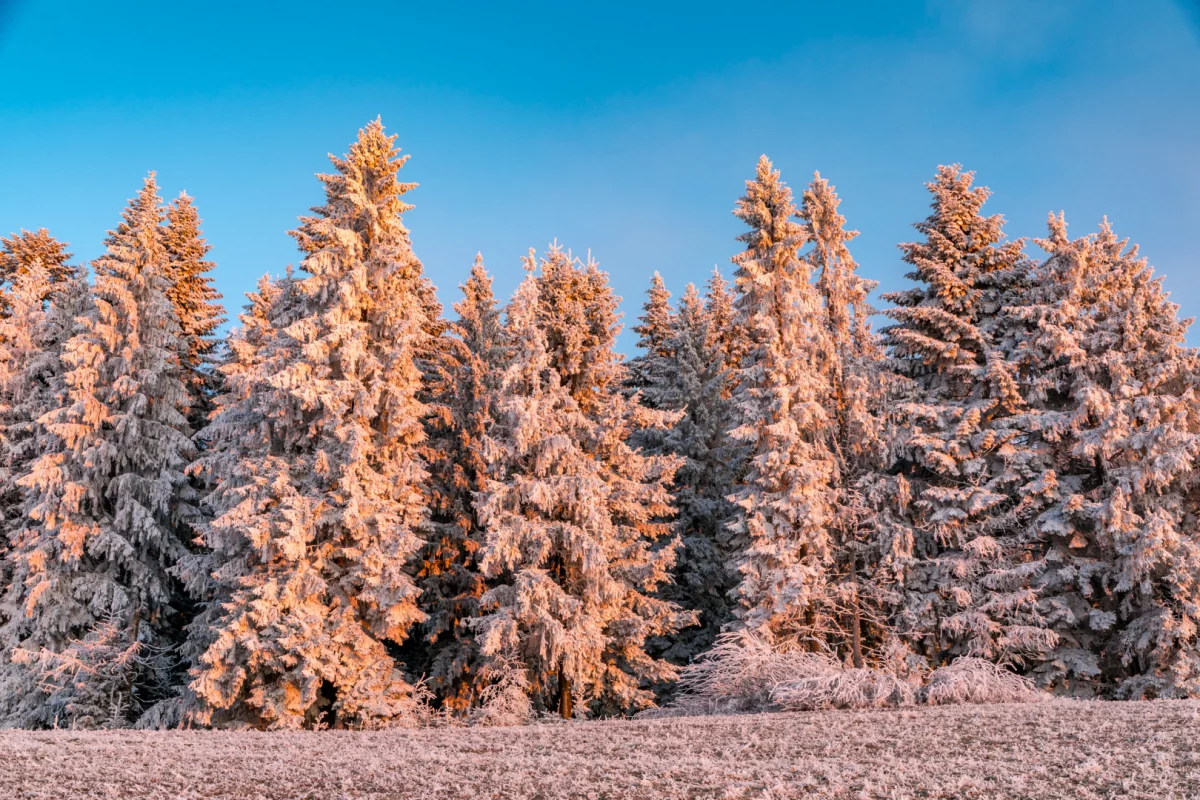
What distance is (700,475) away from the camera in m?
25.1

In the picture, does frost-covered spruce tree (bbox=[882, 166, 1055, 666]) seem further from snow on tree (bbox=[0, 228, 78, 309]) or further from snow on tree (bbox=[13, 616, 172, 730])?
snow on tree (bbox=[0, 228, 78, 309])

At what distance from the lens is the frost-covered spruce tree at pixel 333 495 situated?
15938 millimetres

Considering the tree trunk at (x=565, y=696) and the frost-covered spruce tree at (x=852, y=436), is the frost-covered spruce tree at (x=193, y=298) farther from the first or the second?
the frost-covered spruce tree at (x=852, y=436)

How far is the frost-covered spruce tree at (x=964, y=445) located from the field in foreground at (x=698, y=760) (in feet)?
24.8

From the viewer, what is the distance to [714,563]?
23.7m

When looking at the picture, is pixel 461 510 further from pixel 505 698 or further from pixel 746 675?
pixel 746 675

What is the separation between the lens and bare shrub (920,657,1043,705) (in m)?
12.0

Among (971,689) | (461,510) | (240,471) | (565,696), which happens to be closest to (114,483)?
(240,471)

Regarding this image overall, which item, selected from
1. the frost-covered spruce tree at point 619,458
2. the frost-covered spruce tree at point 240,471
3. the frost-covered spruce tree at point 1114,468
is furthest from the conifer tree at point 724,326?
the frost-covered spruce tree at point 240,471

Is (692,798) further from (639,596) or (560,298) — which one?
(560,298)

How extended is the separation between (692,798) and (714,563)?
1809cm

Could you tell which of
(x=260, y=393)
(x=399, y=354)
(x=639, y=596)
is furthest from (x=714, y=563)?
(x=260, y=393)

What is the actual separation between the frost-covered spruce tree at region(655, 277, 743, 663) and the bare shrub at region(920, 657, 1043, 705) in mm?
9576

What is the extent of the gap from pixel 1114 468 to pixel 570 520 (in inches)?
495
